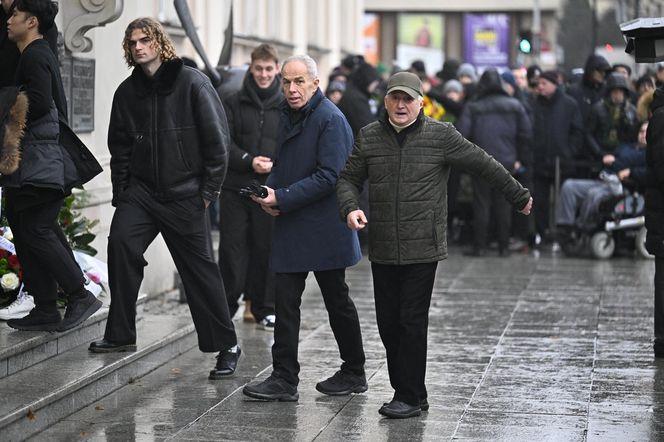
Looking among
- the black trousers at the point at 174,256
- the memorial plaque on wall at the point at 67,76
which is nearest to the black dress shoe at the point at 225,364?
the black trousers at the point at 174,256

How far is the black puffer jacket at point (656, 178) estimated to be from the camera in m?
10.1

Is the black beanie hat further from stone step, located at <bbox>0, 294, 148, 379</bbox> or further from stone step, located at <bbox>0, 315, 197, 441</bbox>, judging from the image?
stone step, located at <bbox>0, 294, 148, 379</bbox>

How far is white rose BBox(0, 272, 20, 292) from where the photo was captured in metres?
9.33

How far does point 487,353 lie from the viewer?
34.6ft

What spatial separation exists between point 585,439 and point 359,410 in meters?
1.34

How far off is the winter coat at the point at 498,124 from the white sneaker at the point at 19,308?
8849 mm

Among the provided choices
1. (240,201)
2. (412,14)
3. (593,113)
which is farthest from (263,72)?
(412,14)

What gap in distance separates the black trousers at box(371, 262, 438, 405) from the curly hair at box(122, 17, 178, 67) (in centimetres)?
176

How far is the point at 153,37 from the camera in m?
8.84

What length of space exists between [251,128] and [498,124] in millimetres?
6799

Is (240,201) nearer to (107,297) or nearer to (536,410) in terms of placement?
(107,297)

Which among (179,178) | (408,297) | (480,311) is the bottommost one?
(480,311)

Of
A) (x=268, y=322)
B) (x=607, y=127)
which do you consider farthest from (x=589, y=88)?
(x=268, y=322)

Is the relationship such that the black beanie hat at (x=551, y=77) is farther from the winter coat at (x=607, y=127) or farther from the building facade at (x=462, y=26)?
the building facade at (x=462, y=26)
